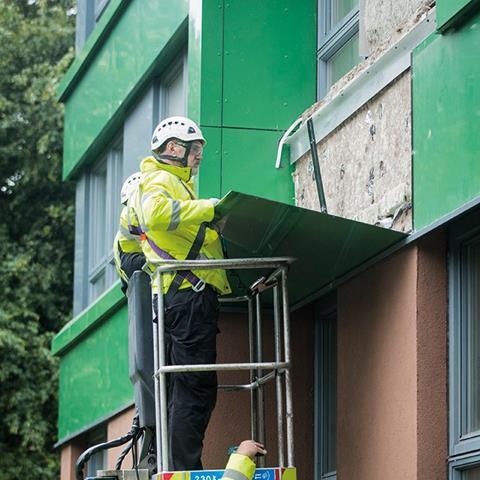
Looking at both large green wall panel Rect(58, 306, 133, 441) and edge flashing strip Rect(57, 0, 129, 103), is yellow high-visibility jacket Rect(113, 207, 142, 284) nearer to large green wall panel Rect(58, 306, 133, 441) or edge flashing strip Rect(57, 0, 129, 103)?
large green wall panel Rect(58, 306, 133, 441)

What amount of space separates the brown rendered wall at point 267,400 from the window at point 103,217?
224 inches

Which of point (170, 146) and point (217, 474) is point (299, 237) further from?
point (217, 474)

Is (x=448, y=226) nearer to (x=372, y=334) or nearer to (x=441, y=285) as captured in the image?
(x=441, y=285)

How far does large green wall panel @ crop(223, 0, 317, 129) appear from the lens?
12.6 meters

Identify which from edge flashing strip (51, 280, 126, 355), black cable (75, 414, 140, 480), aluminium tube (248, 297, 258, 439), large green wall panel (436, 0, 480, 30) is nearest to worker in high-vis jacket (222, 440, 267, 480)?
black cable (75, 414, 140, 480)

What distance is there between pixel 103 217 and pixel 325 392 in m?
7.35

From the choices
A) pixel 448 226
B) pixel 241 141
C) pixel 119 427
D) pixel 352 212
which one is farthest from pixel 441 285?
pixel 119 427

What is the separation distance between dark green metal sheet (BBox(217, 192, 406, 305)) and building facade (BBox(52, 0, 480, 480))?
0.09 meters

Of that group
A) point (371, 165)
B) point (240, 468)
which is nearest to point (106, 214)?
point (371, 165)

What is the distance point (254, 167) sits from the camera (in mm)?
12453

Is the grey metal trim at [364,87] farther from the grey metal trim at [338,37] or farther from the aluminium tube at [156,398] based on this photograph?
the aluminium tube at [156,398]

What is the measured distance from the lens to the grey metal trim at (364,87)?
10.2m

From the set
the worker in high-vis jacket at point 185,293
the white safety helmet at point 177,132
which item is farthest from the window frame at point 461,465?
the white safety helmet at point 177,132

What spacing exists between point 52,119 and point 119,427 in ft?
47.5
